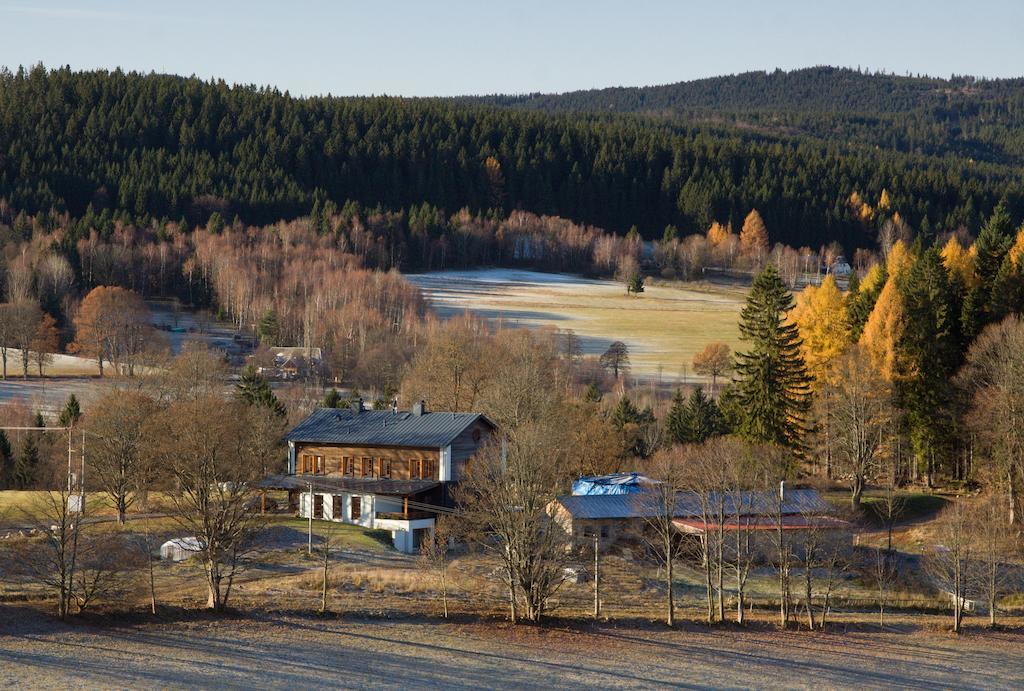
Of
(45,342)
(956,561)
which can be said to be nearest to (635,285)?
(45,342)

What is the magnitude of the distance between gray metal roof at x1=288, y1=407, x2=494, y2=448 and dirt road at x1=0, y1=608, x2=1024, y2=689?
762 inches

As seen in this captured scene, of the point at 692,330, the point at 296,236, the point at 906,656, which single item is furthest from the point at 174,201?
the point at 906,656

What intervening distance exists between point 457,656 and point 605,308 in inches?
4116

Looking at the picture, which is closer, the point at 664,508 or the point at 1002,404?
the point at 664,508

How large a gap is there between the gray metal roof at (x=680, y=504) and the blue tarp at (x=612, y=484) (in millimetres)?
1506

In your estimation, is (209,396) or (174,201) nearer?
(209,396)

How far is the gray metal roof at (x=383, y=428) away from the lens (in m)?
60.0

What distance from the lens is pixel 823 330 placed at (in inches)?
2889

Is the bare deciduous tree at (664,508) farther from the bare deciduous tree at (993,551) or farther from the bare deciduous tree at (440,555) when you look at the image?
the bare deciduous tree at (993,551)

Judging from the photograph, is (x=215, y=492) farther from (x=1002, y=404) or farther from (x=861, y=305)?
(x=861, y=305)

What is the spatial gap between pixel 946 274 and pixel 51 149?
157 meters

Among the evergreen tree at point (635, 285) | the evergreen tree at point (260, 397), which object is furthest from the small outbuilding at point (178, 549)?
the evergreen tree at point (635, 285)

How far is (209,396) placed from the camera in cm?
7312

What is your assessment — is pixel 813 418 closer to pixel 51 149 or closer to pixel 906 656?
pixel 906 656
